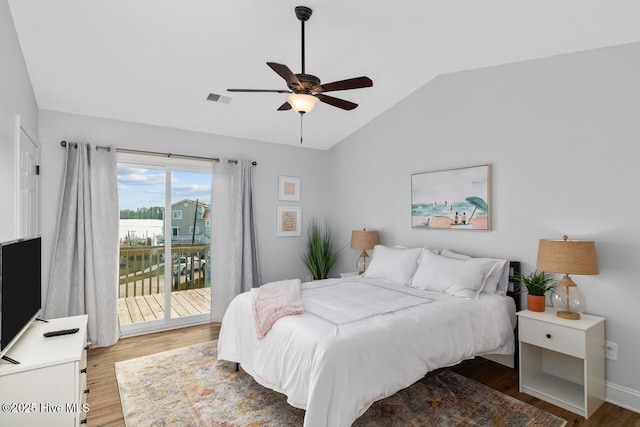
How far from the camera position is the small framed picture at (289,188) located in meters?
5.14

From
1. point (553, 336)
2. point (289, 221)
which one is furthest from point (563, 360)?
point (289, 221)

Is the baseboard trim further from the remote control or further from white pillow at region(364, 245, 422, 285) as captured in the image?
the remote control

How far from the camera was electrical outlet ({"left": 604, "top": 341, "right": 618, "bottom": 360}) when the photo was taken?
8.65 feet

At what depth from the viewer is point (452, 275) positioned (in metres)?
3.18

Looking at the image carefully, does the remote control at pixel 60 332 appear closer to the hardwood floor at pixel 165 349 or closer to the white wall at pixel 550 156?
the hardwood floor at pixel 165 349

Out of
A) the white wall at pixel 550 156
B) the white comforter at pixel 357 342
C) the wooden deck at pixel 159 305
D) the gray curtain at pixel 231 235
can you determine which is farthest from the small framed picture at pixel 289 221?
the white comforter at pixel 357 342

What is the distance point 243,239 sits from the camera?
463 cm

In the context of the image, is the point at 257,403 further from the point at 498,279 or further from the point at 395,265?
the point at 498,279

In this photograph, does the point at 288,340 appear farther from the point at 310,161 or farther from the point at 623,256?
the point at 310,161

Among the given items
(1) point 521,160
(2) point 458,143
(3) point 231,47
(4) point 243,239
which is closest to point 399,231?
(2) point 458,143

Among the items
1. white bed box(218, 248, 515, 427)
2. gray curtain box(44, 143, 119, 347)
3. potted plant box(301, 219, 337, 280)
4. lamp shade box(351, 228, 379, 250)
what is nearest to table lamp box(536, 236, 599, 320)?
white bed box(218, 248, 515, 427)

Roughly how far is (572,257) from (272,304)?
2282 millimetres

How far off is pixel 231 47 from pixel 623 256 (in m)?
3.59

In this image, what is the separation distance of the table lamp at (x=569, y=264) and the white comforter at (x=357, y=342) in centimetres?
47
